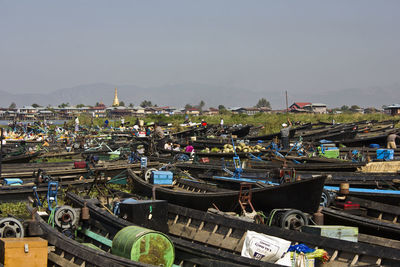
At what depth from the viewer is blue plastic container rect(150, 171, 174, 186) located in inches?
598

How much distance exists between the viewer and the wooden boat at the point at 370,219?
31.6ft

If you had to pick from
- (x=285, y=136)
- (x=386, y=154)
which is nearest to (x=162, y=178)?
(x=386, y=154)

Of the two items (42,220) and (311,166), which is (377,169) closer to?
(311,166)

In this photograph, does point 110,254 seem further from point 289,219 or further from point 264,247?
point 289,219

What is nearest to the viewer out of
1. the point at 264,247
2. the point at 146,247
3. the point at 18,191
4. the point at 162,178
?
the point at 146,247

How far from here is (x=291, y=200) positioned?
10539mm

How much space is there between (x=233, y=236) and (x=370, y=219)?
2.94 meters

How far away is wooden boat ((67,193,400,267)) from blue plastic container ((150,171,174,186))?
3245 mm

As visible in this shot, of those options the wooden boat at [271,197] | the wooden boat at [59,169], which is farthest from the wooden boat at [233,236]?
the wooden boat at [59,169]

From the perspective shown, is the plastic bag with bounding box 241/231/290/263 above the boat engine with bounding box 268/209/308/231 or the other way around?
the other way around

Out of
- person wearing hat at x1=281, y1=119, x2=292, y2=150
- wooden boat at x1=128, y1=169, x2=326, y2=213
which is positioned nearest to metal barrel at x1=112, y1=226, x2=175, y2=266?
wooden boat at x1=128, y1=169, x2=326, y2=213

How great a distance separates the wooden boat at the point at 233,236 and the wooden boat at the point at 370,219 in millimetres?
1674

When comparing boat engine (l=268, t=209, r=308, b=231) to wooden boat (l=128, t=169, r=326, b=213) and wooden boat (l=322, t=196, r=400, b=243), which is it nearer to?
wooden boat (l=128, t=169, r=326, b=213)

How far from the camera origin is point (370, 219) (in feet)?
33.7
